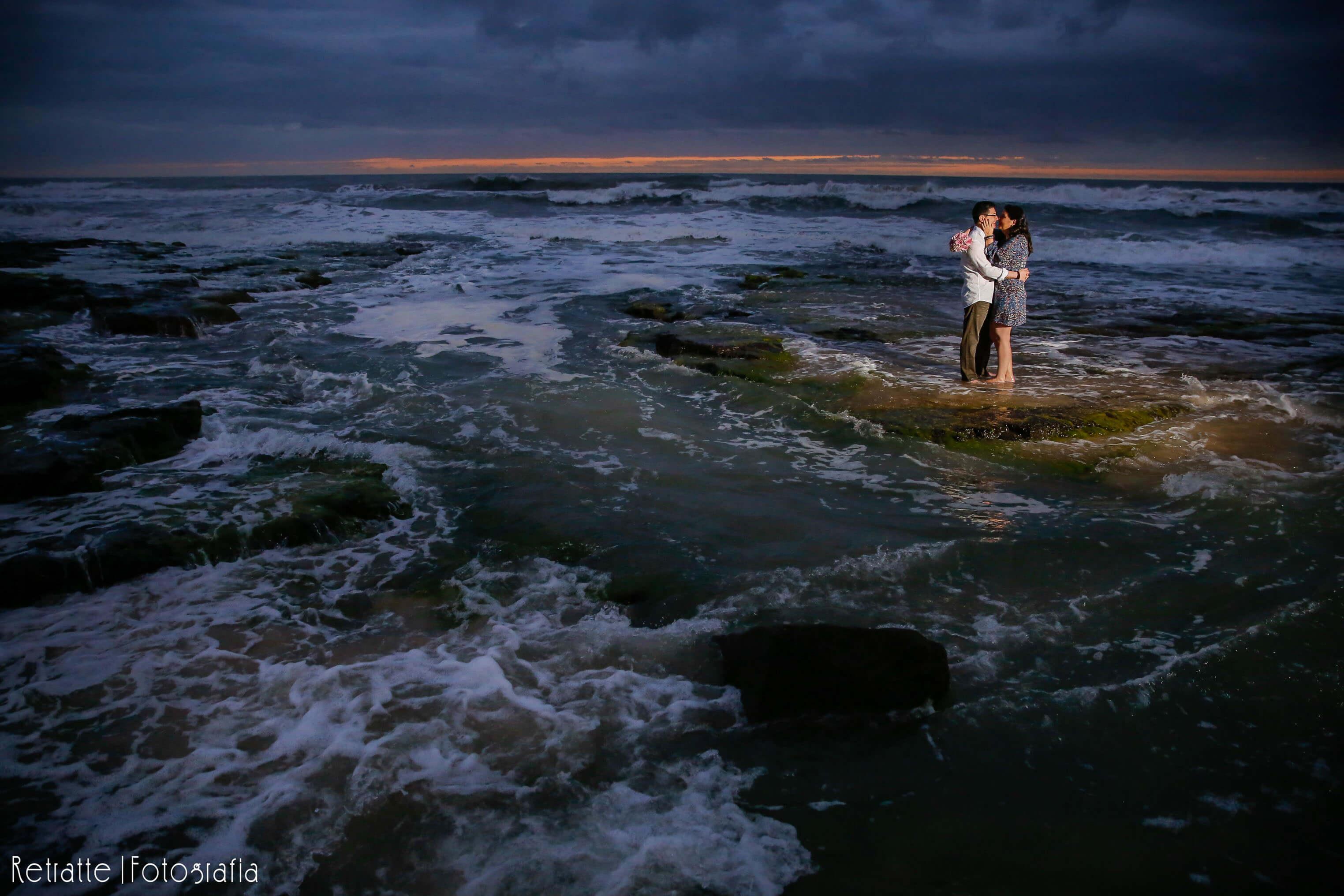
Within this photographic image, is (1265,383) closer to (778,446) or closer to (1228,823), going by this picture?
(778,446)

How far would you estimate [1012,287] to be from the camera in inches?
346

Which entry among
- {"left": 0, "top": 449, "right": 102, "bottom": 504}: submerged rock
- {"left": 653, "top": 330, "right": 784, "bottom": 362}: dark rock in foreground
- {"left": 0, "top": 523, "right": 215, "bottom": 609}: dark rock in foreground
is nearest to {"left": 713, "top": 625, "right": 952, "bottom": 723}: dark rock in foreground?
{"left": 0, "top": 523, "right": 215, "bottom": 609}: dark rock in foreground

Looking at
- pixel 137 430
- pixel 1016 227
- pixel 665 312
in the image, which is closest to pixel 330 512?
pixel 137 430

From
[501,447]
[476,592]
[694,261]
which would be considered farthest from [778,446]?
[694,261]

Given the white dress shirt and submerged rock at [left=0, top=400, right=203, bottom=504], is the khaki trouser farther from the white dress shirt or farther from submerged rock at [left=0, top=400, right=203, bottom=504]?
submerged rock at [left=0, top=400, right=203, bottom=504]

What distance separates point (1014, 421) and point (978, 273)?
7.30 feet

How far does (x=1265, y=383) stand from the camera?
31.0ft

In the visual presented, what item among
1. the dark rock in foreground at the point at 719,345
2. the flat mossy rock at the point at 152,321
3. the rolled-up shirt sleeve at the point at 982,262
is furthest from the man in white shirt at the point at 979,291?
the flat mossy rock at the point at 152,321

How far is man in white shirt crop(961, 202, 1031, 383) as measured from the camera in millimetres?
8672

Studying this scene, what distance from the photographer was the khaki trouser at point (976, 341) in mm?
9133

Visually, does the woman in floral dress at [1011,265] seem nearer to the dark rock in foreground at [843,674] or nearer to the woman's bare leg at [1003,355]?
the woman's bare leg at [1003,355]

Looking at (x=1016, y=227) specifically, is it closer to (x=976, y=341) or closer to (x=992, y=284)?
(x=992, y=284)

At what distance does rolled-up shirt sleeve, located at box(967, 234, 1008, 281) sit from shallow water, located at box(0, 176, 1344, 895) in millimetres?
1350

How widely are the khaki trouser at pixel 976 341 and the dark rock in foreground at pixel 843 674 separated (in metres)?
6.25
